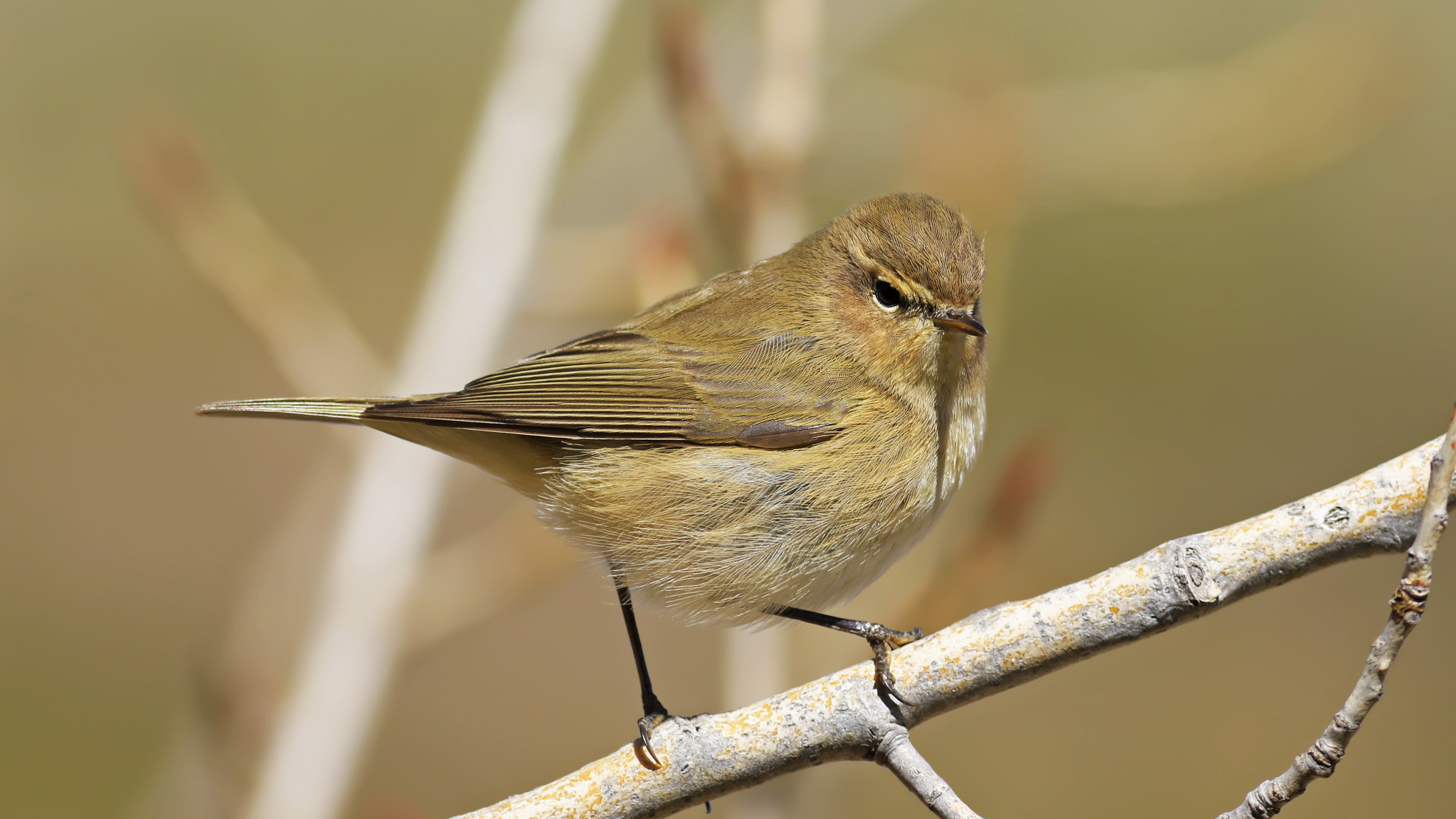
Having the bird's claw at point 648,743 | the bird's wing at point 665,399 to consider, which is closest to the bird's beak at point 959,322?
the bird's wing at point 665,399

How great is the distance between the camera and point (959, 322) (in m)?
2.74

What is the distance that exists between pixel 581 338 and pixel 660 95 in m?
1.08

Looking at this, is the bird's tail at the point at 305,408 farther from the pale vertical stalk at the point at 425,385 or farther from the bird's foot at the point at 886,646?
the bird's foot at the point at 886,646

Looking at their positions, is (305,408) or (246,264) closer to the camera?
(305,408)

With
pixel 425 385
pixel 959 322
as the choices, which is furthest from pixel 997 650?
pixel 425 385

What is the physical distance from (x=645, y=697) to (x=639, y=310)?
1548 millimetres

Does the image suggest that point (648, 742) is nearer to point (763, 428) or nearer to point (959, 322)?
point (763, 428)

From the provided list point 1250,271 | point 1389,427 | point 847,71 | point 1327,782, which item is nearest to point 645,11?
point 847,71

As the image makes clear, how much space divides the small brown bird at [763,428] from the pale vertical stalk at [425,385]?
0.35 metres

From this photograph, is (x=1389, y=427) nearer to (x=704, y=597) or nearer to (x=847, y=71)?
(x=847, y=71)

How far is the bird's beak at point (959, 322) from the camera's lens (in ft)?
8.80

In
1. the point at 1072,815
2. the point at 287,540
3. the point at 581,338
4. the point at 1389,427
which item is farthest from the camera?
the point at 1389,427

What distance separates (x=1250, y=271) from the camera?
809 cm

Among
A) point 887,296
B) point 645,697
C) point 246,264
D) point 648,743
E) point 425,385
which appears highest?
point 246,264
